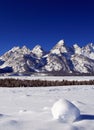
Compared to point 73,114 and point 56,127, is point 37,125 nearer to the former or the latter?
point 56,127

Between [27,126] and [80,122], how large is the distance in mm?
1000

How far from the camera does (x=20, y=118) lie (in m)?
6.38

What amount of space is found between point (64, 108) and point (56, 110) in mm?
206

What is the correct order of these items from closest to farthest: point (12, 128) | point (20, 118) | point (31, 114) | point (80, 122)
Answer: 1. point (12, 128)
2. point (80, 122)
3. point (20, 118)
4. point (31, 114)

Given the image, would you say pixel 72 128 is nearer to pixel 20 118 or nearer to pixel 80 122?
pixel 80 122

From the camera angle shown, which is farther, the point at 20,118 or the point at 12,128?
the point at 20,118

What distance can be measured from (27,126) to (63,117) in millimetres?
723

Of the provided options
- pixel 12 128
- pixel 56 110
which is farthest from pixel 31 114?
pixel 12 128

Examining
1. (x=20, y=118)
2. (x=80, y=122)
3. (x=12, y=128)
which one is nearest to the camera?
(x=12, y=128)

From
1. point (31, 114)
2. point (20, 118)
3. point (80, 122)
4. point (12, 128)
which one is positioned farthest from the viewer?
point (31, 114)

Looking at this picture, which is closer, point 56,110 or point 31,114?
point 56,110

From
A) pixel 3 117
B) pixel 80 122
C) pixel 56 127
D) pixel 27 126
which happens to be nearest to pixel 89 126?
pixel 80 122

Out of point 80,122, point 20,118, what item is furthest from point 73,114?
point 20,118

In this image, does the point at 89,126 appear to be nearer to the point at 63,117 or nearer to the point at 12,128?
the point at 63,117
